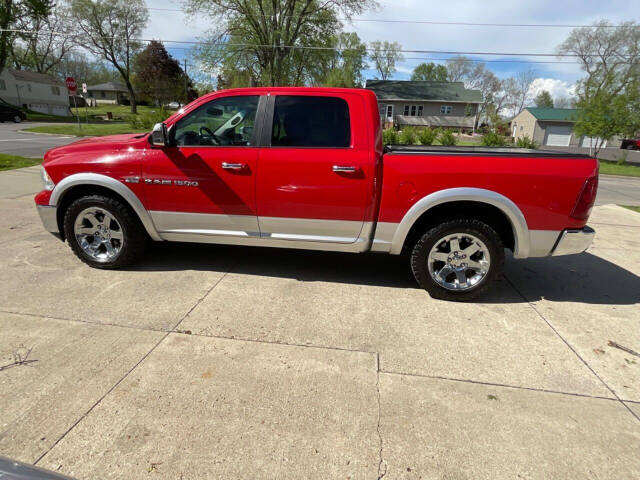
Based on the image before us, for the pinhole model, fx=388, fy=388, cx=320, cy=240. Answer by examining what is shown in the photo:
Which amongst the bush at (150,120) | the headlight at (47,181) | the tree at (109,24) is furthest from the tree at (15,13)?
the headlight at (47,181)

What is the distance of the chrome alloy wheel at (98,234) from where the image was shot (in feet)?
13.7

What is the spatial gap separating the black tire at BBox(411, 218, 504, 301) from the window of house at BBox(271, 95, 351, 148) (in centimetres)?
129

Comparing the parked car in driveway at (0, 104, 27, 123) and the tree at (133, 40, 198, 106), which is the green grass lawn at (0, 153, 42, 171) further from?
the tree at (133, 40, 198, 106)

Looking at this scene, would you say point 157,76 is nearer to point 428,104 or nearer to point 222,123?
point 428,104

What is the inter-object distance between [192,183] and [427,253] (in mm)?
2416

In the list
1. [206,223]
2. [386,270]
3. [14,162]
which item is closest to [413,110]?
[14,162]

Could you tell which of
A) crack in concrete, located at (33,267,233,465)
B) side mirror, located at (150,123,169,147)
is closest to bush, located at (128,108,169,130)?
side mirror, located at (150,123,169,147)

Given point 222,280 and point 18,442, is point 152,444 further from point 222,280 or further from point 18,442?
point 222,280

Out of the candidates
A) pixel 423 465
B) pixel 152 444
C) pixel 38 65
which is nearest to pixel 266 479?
pixel 152 444

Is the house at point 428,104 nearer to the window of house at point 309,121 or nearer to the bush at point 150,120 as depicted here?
the bush at point 150,120

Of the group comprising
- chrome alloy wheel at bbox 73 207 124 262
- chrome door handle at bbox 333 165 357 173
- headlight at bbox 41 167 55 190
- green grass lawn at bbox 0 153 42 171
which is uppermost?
chrome door handle at bbox 333 165 357 173

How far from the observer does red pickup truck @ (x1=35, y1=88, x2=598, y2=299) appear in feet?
11.5

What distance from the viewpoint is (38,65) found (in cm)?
6338

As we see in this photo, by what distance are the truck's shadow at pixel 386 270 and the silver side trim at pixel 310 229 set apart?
0.61 meters
